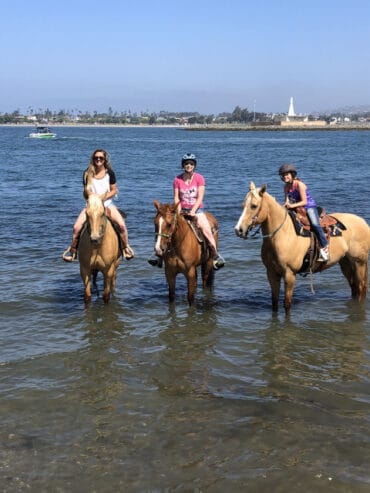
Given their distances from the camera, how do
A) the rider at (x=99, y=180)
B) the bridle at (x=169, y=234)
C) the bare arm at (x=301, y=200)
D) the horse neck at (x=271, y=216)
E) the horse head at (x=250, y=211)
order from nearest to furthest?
the horse head at (x=250, y=211), the bridle at (x=169, y=234), the horse neck at (x=271, y=216), the bare arm at (x=301, y=200), the rider at (x=99, y=180)

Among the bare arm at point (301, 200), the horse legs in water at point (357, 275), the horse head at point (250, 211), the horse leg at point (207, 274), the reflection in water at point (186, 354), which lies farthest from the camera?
the horse leg at point (207, 274)

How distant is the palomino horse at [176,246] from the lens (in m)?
9.09

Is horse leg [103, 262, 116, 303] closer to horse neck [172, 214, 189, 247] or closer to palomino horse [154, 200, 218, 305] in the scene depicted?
palomino horse [154, 200, 218, 305]

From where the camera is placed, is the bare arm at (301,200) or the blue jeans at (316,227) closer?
the bare arm at (301,200)

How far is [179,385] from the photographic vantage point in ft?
24.9

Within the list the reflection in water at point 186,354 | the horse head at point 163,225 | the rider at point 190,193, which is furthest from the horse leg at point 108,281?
the horse head at point 163,225

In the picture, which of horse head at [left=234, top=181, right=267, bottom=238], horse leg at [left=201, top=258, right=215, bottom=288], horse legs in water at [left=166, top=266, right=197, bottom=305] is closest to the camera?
horse head at [left=234, top=181, right=267, bottom=238]

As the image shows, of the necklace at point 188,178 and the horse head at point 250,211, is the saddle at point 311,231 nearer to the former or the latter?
the horse head at point 250,211

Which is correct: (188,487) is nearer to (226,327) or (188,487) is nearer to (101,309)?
(226,327)

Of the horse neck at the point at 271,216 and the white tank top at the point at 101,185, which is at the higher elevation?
the white tank top at the point at 101,185

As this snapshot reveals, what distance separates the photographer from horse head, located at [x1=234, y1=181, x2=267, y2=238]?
346 inches

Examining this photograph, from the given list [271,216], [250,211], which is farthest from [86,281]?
[271,216]

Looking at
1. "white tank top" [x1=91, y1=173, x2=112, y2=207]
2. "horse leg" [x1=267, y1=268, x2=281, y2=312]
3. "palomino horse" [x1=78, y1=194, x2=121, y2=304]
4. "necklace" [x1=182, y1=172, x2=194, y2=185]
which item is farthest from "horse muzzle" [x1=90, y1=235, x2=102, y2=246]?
"horse leg" [x1=267, y1=268, x2=281, y2=312]

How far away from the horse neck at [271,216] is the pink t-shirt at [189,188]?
147cm
